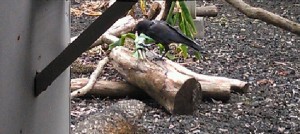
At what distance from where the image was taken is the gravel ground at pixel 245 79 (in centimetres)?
308

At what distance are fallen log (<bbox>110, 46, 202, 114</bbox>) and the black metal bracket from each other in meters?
2.26

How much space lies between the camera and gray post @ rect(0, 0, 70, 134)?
2.31 ft

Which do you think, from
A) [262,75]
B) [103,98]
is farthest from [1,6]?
[262,75]

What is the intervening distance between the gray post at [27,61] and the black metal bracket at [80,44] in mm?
23

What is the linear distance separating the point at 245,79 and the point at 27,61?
3.21 m

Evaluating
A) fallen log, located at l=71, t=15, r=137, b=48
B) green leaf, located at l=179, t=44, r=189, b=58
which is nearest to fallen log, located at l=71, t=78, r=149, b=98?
fallen log, located at l=71, t=15, r=137, b=48

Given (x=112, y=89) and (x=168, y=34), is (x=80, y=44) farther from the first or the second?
(x=112, y=89)

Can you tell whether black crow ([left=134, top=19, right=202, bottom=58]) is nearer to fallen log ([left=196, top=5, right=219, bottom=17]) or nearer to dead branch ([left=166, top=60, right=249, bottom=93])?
dead branch ([left=166, top=60, right=249, bottom=93])

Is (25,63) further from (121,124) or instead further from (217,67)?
(217,67)

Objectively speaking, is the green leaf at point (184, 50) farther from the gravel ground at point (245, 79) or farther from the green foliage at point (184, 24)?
the gravel ground at point (245, 79)

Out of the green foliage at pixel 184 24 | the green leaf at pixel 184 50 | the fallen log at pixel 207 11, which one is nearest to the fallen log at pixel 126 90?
the green foliage at pixel 184 24

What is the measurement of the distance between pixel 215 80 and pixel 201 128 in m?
0.54

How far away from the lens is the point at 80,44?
81cm

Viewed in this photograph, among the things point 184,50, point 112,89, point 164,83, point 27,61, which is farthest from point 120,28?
point 27,61
